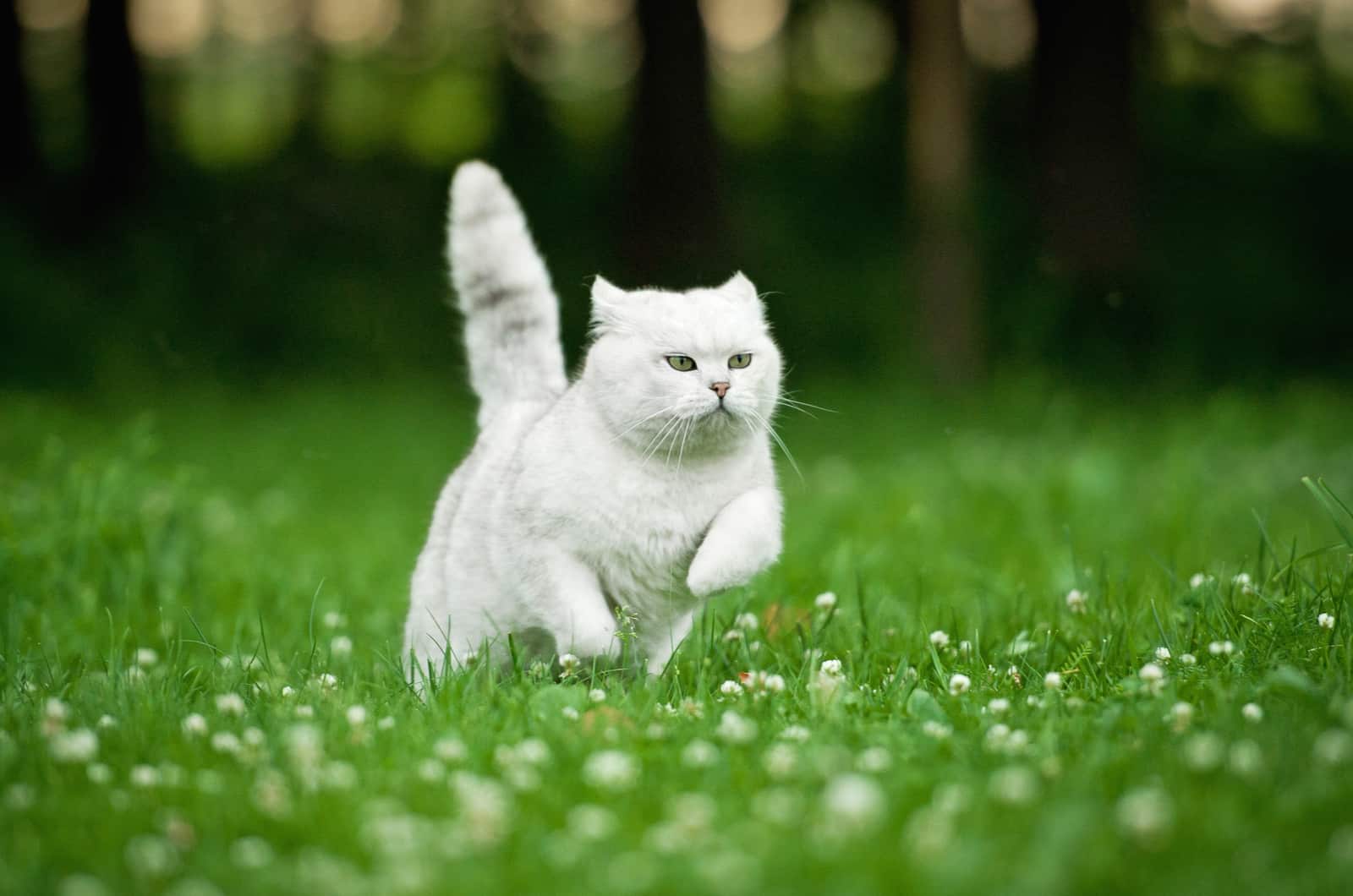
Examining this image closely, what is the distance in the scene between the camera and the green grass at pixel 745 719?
218cm

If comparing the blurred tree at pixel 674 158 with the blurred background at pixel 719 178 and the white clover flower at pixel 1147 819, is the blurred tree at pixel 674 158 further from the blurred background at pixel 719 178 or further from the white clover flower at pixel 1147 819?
the white clover flower at pixel 1147 819

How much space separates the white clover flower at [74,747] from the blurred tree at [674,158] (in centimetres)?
913

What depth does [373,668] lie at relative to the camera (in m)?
3.94

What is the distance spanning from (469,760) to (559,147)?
15388mm

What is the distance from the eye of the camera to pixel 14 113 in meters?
13.5

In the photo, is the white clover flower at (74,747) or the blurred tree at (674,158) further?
the blurred tree at (674,158)

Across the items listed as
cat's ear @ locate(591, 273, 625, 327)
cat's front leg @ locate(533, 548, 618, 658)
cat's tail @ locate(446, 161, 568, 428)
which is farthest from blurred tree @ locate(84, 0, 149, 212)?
cat's front leg @ locate(533, 548, 618, 658)

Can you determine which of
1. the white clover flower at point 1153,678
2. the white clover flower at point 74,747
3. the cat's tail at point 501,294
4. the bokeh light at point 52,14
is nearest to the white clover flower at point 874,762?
the white clover flower at point 1153,678

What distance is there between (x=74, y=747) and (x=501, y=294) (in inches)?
85.2

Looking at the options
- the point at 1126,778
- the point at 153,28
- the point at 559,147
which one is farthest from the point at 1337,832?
the point at 153,28

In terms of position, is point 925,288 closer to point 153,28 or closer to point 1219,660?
point 1219,660

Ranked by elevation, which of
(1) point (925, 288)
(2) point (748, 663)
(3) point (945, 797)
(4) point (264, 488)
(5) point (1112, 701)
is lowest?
(4) point (264, 488)

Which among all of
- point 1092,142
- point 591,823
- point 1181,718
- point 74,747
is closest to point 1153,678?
point 1181,718

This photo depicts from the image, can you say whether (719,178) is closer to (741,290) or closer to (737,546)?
(741,290)
